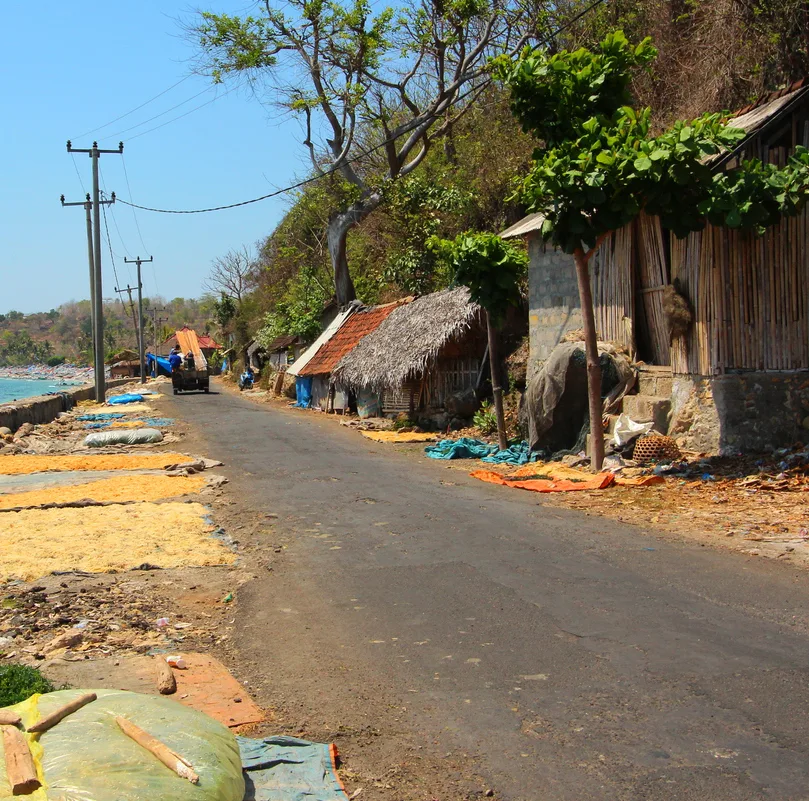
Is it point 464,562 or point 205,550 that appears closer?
point 464,562

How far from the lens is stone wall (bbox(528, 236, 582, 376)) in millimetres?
17078

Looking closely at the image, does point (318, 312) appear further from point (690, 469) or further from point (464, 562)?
point (464, 562)

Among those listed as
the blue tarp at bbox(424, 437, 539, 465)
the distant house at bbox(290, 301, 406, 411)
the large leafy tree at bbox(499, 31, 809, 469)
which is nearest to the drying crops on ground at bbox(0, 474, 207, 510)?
the blue tarp at bbox(424, 437, 539, 465)

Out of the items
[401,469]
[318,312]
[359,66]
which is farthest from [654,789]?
[318,312]

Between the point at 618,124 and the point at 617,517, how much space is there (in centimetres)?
546

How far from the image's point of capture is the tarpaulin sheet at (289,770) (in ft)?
12.9

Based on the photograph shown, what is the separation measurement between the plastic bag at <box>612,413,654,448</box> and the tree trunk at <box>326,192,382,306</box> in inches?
816

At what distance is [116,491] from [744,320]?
9.30 meters

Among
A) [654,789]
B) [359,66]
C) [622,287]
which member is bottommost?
[654,789]

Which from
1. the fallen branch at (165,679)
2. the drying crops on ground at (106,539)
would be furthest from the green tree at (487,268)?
the fallen branch at (165,679)

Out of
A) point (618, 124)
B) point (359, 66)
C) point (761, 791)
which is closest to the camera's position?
point (761, 791)

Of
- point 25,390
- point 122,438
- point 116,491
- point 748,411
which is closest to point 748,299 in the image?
point 748,411

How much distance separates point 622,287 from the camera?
15430mm

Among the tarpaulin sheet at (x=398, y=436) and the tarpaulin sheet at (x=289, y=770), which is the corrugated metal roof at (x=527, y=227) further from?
A: the tarpaulin sheet at (x=289, y=770)
